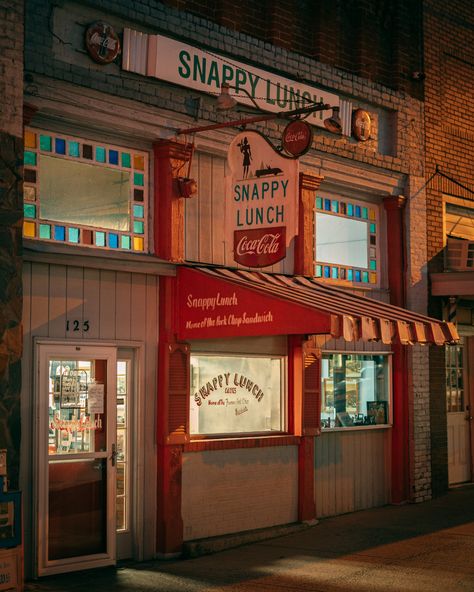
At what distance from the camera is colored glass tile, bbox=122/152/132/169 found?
34.3 feet

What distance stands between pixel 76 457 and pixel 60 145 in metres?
3.07

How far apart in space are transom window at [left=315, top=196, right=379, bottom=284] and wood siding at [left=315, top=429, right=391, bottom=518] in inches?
83.3

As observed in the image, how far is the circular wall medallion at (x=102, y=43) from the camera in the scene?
32.4 ft

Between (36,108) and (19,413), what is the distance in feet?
9.28

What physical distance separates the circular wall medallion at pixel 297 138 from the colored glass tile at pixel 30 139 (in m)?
2.47

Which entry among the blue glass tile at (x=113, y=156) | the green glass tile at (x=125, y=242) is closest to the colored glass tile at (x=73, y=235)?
the green glass tile at (x=125, y=242)

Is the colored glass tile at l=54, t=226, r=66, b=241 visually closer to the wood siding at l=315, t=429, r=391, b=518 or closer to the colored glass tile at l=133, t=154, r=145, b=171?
the colored glass tile at l=133, t=154, r=145, b=171

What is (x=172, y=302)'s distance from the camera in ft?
34.9

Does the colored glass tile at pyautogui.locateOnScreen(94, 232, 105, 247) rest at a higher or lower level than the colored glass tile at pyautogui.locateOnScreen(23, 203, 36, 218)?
lower

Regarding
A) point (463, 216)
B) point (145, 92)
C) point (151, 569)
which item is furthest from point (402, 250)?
point (151, 569)

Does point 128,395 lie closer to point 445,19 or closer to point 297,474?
point 297,474

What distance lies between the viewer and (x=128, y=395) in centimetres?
1030

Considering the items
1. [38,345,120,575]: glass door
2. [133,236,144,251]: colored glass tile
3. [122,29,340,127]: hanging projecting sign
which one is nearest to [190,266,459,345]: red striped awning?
[133,236,144,251]: colored glass tile

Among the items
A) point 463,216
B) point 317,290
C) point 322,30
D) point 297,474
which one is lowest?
point 297,474
